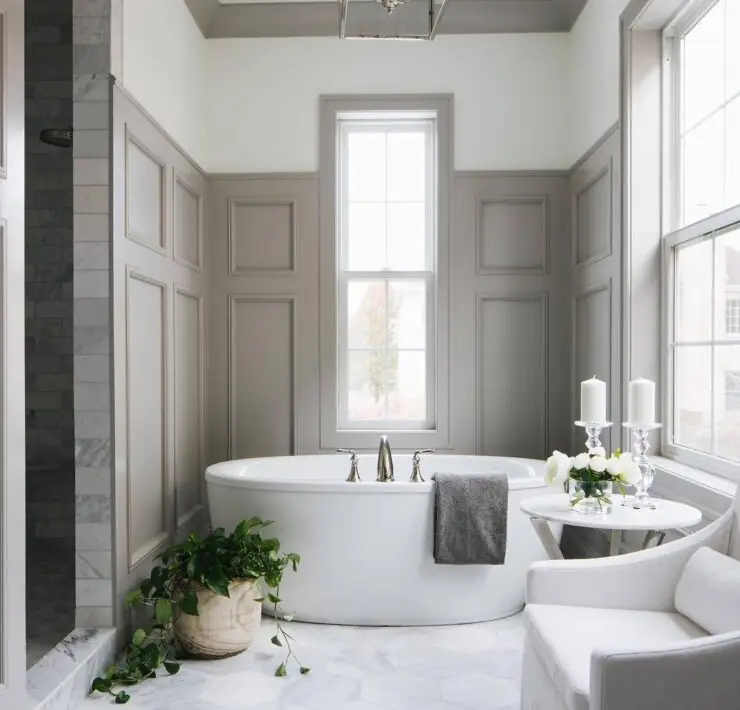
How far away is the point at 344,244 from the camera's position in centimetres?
435

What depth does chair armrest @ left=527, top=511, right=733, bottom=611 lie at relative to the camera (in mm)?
2164

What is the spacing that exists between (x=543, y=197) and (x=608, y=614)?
2.63 metres

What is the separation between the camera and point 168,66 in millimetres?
3531

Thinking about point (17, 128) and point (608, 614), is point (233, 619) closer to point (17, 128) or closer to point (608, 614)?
point (608, 614)

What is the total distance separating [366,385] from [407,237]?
874 millimetres

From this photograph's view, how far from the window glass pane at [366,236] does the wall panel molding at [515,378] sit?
634 mm

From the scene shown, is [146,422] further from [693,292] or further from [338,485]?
[693,292]

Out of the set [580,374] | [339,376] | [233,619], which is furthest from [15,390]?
[580,374]

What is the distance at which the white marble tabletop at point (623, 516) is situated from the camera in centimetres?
236

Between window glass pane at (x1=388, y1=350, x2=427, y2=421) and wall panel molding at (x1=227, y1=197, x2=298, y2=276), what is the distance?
30.8 inches

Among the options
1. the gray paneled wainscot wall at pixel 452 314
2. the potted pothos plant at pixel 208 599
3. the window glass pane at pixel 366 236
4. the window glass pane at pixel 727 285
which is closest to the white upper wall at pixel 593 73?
the gray paneled wainscot wall at pixel 452 314

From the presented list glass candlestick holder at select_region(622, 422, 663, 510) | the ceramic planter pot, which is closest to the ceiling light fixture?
glass candlestick holder at select_region(622, 422, 663, 510)

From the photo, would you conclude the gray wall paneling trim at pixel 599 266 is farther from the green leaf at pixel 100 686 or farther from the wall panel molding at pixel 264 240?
the green leaf at pixel 100 686

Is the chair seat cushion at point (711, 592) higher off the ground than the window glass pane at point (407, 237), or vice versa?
the window glass pane at point (407, 237)
